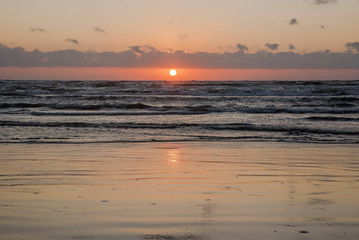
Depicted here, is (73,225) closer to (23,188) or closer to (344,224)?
(23,188)

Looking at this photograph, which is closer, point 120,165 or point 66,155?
point 120,165

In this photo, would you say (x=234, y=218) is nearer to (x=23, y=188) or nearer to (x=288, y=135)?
(x=23, y=188)

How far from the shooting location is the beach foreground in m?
4.16

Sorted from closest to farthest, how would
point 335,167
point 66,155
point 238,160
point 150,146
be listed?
point 335,167
point 238,160
point 66,155
point 150,146

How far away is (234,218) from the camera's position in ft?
14.9

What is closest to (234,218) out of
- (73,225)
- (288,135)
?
(73,225)

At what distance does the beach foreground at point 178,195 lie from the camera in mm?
4160

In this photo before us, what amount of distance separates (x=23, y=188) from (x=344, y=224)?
14.1ft

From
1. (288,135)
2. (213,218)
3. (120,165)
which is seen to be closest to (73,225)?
(213,218)

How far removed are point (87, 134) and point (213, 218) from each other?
9.60m

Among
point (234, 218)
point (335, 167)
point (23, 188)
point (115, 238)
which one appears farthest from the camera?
point (335, 167)

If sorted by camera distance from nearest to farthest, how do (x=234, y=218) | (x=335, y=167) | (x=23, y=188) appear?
(x=234, y=218) → (x=23, y=188) → (x=335, y=167)

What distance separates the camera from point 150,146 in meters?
10.9

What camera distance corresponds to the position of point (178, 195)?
5.52m
